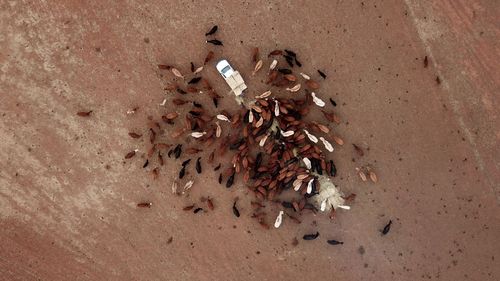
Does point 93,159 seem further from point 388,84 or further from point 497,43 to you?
point 497,43

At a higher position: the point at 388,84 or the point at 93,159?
the point at 93,159

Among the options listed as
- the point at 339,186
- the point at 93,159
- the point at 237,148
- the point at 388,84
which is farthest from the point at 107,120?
the point at 388,84

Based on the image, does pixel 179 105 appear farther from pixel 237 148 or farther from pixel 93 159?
pixel 93 159

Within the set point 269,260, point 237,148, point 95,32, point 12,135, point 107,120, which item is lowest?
point 269,260

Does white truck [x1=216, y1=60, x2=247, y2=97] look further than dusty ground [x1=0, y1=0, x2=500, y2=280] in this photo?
No

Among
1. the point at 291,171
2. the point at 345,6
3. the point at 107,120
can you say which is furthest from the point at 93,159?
the point at 345,6
